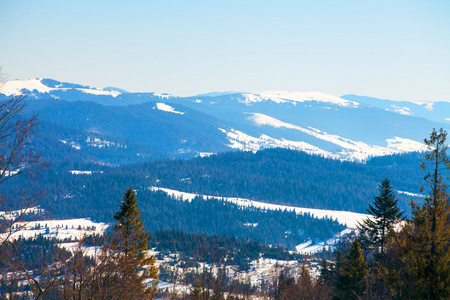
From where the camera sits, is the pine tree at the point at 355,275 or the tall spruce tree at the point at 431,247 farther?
the pine tree at the point at 355,275

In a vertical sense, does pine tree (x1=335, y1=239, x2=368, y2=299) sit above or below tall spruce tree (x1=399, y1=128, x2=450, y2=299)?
below

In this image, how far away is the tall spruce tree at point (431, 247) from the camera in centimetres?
2681

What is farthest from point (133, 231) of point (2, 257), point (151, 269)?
point (2, 257)

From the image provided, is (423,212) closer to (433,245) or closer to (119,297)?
(433,245)

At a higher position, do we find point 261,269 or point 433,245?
point 433,245

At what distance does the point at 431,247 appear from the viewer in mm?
27828

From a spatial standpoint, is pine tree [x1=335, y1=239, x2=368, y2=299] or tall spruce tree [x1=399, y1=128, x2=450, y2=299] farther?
pine tree [x1=335, y1=239, x2=368, y2=299]

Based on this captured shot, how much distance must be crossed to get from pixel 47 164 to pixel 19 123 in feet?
11.6

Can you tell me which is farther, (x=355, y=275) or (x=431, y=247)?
(x=355, y=275)

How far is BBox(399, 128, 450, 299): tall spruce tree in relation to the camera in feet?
88.0

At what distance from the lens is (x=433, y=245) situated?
1092 inches

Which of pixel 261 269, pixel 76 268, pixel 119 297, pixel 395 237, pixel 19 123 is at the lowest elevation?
pixel 261 269

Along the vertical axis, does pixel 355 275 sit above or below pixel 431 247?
below

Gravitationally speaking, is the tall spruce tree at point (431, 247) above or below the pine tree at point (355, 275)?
above
